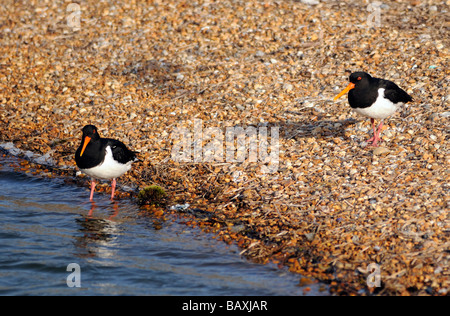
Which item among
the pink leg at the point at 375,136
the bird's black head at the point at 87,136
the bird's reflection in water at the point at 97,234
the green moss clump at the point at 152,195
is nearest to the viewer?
the bird's reflection in water at the point at 97,234

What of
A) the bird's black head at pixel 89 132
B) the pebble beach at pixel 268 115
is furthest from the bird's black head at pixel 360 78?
the bird's black head at pixel 89 132

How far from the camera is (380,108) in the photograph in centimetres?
1041

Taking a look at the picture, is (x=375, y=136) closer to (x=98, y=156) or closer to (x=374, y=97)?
(x=374, y=97)

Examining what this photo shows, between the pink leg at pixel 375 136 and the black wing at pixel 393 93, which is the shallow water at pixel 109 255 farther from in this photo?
the black wing at pixel 393 93

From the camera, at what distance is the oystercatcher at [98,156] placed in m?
10.0

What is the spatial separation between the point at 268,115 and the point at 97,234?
4702 mm

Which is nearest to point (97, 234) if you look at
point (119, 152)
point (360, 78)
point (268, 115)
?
point (119, 152)

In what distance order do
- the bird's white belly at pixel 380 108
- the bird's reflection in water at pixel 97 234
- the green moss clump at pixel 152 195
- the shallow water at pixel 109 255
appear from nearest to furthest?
the shallow water at pixel 109 255 < the bird's reflection in water at pixel 97 234 < the green moss clump at pixel 152 195 < the bird's white belly at pixel 380 108

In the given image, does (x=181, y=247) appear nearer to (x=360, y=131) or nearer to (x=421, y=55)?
(x=360, y=131)

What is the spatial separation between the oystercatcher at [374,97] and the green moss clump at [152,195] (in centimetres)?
393

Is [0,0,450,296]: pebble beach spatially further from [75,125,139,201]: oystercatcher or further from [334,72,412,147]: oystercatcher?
[75,125,139,201]: oystercatcher

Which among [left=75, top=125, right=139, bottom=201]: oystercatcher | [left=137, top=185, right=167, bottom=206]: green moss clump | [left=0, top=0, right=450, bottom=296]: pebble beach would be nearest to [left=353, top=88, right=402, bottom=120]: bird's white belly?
[left=0, top=0, right=450, bottom=296]: pebble beach
